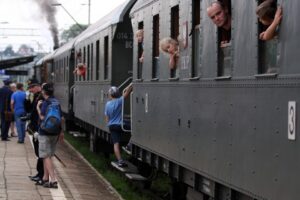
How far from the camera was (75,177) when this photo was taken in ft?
51.1

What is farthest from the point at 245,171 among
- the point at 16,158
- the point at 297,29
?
the point at 16,158

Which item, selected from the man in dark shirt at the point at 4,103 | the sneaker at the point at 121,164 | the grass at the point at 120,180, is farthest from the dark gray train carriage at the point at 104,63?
the man in dark shirt at the point at 4,103

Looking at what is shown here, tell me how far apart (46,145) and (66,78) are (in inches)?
687

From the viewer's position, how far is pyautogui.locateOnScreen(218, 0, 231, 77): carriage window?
7906mm

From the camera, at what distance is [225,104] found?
779 centimetres

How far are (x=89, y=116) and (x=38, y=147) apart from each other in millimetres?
7879

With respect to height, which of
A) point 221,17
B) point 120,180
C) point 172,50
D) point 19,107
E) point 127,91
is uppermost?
point 221,17

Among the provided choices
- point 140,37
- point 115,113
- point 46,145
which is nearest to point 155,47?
point 140,37

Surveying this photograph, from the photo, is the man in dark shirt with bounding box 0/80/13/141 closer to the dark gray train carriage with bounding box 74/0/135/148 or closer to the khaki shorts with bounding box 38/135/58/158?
the dark gray train carriage with bounding box 74/0/135/148

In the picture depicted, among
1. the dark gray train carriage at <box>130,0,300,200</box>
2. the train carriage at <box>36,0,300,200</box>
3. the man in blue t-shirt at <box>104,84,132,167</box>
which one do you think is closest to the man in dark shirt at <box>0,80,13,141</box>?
the man in blue t-shirt at <box>104,84,132,167</box>

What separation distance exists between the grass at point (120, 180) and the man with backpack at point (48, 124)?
1.98m

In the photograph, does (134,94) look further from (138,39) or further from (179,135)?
(179,135)

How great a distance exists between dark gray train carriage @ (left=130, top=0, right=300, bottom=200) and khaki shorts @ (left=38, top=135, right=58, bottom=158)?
61.9 inches

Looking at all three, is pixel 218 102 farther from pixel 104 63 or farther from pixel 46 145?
pixel 104 63
